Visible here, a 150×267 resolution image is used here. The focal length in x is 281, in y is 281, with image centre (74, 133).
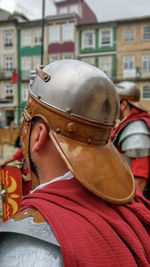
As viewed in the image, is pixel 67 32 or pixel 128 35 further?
pixel 67 32

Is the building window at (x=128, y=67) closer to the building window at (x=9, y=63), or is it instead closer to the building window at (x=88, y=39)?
the building window at (x=88, y=39)

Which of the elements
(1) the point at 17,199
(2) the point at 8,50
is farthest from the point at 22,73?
(1) the point at 17,199

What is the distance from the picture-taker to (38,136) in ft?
3.70

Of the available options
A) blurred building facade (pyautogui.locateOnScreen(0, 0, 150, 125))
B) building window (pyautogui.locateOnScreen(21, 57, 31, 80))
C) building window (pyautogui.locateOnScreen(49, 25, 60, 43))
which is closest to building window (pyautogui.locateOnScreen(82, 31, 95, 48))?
blurred building facade (pyautogui.locateOnScreen(0, 0, 150, 125))

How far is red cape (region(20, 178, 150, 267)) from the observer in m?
0.83

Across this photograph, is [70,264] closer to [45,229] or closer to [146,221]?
[45,229]

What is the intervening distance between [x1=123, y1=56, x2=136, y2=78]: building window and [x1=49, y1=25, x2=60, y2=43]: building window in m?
7.61

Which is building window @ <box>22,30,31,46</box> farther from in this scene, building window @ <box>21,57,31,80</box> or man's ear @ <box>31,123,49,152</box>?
man's ear @ <box>31,123,49,152</box>

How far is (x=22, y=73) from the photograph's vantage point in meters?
31.2

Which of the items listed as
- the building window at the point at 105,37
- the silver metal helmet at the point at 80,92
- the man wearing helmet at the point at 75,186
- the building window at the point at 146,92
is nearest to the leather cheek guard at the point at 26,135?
the man wearing helmet at the point at 75,186

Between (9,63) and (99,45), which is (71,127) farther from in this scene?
(9,63)

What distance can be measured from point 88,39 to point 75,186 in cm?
2988

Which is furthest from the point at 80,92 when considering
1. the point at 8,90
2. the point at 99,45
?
the point at 8,90

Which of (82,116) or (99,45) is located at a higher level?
(99,45)
